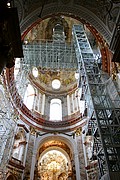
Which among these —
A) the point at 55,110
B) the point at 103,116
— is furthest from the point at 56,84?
the point at 103,116

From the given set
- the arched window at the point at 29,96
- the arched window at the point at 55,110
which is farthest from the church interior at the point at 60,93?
the arched window at the point at 29,96

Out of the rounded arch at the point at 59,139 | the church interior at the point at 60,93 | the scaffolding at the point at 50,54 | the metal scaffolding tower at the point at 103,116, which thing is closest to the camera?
the metal scaffolding tower at the point at 103,116

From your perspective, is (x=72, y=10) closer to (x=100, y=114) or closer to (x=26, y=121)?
(x=100, y=114)

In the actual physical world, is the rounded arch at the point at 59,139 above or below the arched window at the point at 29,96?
below

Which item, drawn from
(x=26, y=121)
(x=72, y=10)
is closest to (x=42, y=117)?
(x=26, y=121)

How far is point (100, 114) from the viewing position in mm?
8578

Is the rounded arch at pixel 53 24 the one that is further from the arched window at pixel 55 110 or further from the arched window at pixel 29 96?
the arched window at pixel 55 110

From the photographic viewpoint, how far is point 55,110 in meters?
19.9

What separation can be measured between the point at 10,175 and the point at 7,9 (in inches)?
437

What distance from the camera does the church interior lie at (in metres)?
6.72

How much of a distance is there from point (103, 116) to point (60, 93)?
516 inches

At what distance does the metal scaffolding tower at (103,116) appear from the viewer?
661 centimetres

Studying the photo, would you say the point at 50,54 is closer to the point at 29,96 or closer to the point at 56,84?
the point at 29,96

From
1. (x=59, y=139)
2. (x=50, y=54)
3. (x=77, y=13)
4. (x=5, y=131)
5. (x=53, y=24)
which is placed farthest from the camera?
(x=53, y=24)
